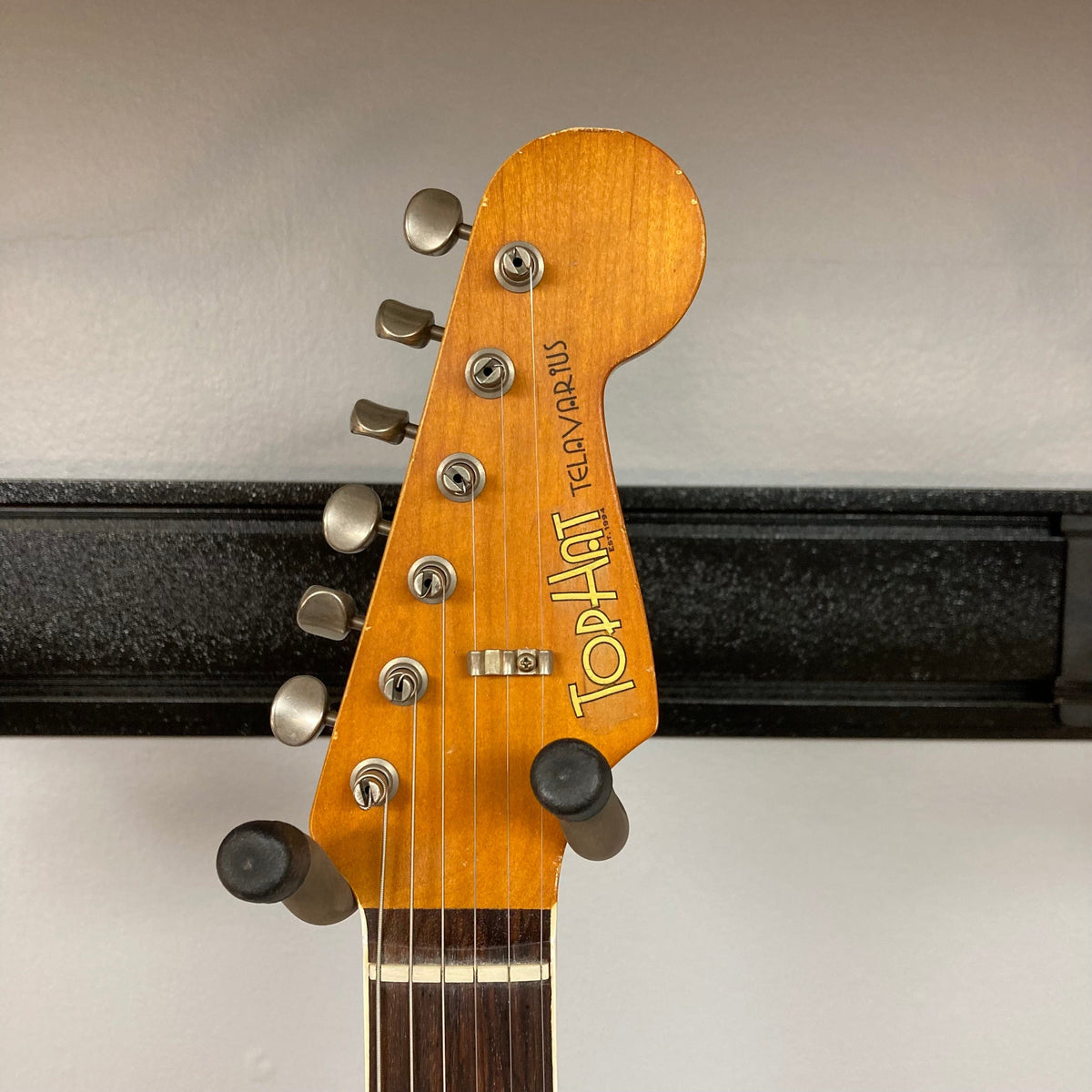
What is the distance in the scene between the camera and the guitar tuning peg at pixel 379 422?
20.8 inches

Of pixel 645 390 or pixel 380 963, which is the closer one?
pixel 380 963

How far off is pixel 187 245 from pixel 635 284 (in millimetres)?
476

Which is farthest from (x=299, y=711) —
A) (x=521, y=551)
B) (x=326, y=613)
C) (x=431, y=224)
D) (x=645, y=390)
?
(x=645, y=390)

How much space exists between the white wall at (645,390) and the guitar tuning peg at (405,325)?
260 millimetres

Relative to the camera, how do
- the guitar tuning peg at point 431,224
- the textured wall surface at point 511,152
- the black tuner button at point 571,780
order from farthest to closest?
the textured wall surface at point 511,152 < the guitar tuning peg at point 431,224 < the black tuner button at point 571,780

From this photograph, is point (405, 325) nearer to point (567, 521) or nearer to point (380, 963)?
point (567, 521)

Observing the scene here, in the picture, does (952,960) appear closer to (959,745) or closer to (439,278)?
(959,745)

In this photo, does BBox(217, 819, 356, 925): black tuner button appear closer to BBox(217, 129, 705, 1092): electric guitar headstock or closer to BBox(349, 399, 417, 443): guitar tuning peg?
BBox(217, 129, 705, 1092): electric guitar headstock

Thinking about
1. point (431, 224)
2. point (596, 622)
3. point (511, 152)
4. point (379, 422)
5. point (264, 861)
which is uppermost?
point (511, 152)

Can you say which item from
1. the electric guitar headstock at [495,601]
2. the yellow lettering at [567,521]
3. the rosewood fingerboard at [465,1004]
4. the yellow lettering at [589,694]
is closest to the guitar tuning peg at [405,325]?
the electric guitar headstock at [495,601]

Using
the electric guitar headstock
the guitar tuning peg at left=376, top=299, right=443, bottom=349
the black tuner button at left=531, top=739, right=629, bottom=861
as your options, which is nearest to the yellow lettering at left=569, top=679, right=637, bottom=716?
the electric guitar headstock

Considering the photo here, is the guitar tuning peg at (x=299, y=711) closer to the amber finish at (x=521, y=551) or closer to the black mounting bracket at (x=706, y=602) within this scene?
the amber finish at (x=521, y=551)

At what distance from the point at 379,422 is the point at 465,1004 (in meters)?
0.38

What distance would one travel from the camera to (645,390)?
2.63 ft
